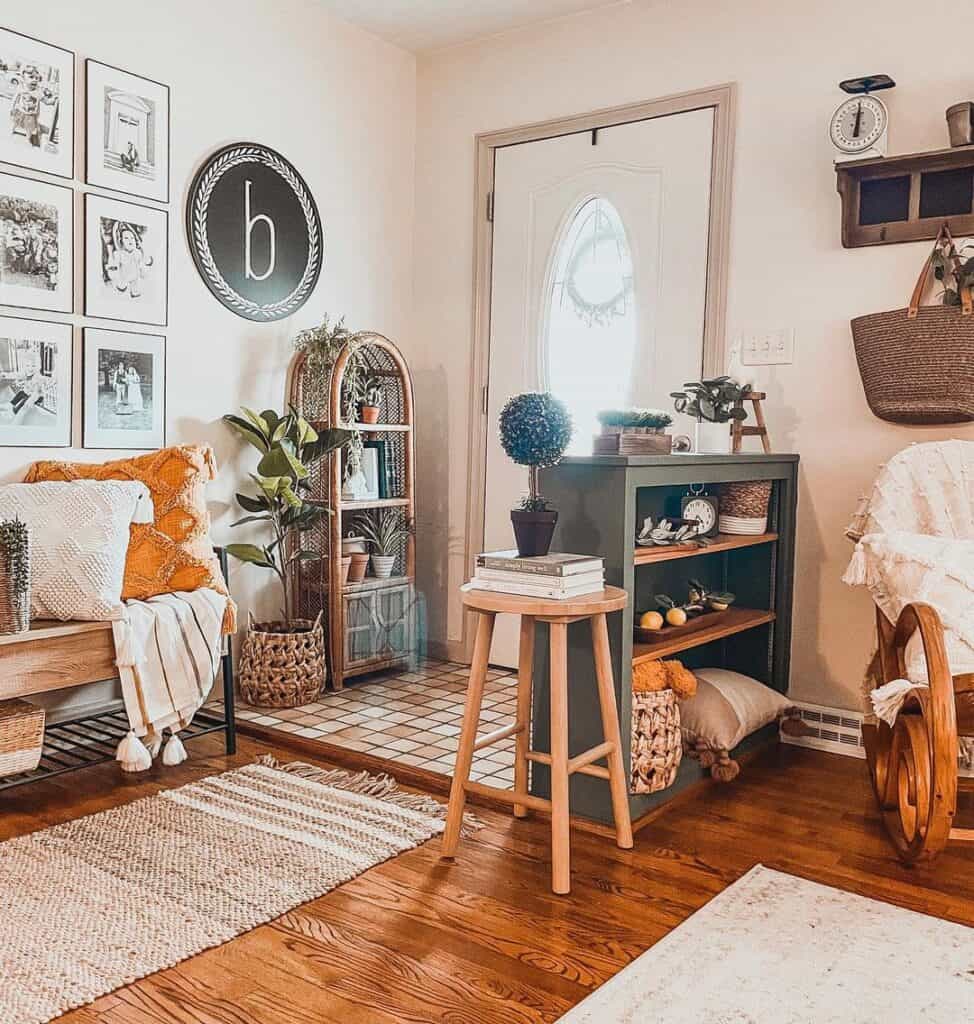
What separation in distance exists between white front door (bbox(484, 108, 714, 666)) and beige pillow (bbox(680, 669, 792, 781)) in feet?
3.41

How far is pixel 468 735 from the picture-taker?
7.69ft

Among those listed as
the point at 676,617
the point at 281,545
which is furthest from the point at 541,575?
the point at 281,545

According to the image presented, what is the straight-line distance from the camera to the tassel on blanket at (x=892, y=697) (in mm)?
2428

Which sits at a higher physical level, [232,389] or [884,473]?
[232,389]

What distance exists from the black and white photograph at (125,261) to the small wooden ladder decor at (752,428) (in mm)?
1940

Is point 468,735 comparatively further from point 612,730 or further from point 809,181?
point 809,181

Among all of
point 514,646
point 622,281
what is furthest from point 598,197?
point 514,646

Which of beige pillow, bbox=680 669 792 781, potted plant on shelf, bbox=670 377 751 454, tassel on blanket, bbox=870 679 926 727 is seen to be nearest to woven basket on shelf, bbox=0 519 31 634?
beige pillow, bbox=680 669 792 781

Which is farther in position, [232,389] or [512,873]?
[232,389]

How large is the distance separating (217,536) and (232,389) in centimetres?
54

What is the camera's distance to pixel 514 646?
422cm

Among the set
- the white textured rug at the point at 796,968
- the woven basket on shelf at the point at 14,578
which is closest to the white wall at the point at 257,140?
the woven basket on shelf at the point at 14,578

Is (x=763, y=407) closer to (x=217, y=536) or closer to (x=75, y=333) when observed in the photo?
(x=217, y=536)

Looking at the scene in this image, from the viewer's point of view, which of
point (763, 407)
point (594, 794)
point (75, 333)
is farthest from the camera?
point (763, 407)
